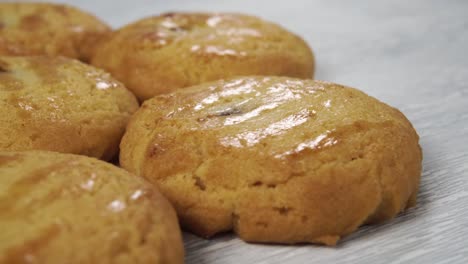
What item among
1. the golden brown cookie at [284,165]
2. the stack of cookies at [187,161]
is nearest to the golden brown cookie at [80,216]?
the stack of cookies at [187,161]

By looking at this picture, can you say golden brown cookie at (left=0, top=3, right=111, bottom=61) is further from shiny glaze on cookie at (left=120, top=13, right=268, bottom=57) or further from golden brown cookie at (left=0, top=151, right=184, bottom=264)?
golden brown cookie at (left=0, top=151, right=184, bottom=264)

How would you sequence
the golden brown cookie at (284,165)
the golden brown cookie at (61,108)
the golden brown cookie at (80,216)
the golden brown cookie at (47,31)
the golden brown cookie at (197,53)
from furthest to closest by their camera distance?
1. the golden brown cookie at (47,31)
2. the golden brown cookie at (197,53)
3. the golden brown cookie at (61,108)
4. the golden brown cookie at (284,165)
5. the golden brown cookie at (80,216)

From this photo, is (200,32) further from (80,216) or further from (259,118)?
(80,216)

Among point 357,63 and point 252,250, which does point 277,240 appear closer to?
point 252,250

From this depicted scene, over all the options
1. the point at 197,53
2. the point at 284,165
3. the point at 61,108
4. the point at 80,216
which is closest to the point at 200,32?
the point at 197,53

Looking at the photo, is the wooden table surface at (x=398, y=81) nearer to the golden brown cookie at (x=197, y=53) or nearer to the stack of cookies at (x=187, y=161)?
the stack of cookies at (x=187, y=161)

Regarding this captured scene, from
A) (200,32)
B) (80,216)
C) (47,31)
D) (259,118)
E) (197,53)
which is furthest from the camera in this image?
(47,31)

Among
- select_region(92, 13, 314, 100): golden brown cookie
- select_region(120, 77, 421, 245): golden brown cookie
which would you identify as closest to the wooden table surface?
select_region(120, 77, 421, 245): golden brown cookie
